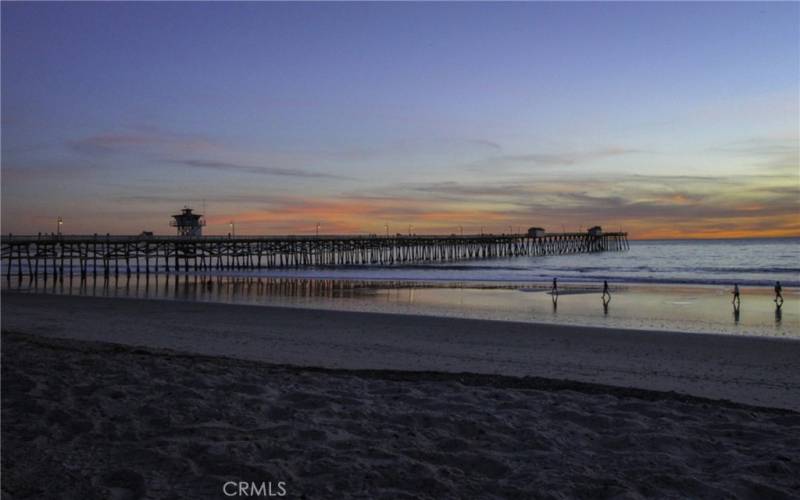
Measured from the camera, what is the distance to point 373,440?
469cm

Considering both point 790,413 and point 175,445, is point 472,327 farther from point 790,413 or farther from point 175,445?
point 175,445

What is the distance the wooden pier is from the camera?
45219 millimetres

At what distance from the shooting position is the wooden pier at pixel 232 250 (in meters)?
45.2

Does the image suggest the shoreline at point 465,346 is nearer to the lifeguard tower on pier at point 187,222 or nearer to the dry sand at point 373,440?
the dry sand at point 373,440

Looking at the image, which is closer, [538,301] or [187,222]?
[538,301]

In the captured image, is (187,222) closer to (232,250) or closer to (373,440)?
(232,250)

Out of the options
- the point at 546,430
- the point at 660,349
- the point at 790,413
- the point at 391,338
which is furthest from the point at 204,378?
the point at 660,349

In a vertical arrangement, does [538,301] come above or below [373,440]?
below

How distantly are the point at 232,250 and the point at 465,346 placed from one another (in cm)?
5005

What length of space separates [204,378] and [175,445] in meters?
2.25

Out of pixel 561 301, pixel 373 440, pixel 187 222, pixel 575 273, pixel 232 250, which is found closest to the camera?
pixel 373 440

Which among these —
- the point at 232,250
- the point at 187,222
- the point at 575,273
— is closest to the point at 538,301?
the point at 575,273

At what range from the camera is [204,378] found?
264 inches

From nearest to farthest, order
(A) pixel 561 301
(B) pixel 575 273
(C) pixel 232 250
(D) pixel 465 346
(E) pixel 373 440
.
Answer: (E) pixel 373 440, (D) pixel 465 346, (A) pixel 561 301, (B) pixel 575 273, (C) pixel 232 250
